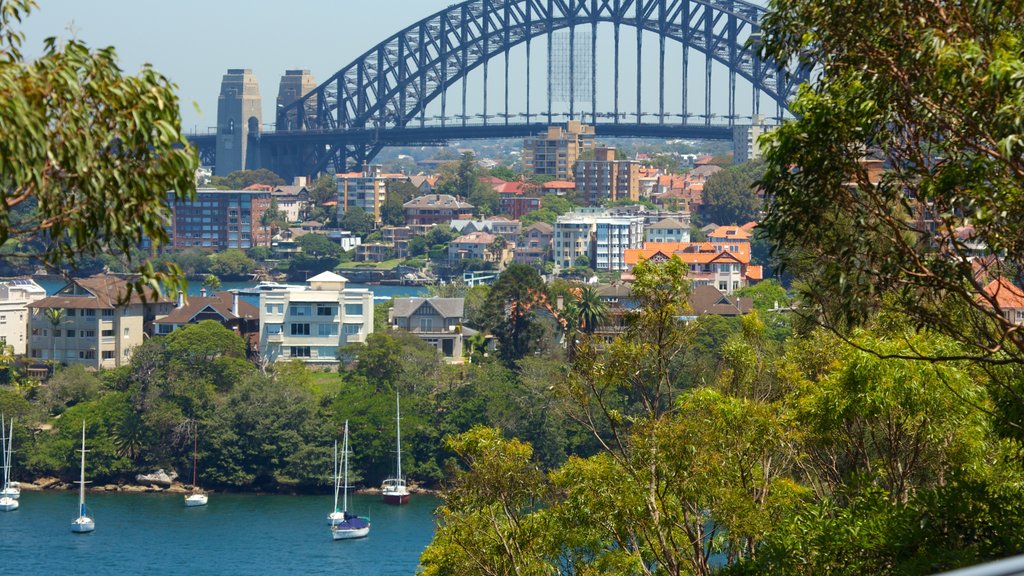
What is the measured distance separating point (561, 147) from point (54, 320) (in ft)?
214

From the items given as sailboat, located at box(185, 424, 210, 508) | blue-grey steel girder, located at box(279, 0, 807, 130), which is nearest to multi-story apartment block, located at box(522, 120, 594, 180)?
blue-grey steel girder, located at box(279, 0, 807, 130)

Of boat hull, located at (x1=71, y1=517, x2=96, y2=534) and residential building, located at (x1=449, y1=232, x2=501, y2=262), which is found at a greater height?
residential building, located at (x1=449, y1=232, x2=501, y2=262)

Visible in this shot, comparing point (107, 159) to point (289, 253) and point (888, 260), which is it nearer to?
point (888, 260)

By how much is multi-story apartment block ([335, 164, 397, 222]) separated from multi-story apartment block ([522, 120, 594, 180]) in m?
11.7

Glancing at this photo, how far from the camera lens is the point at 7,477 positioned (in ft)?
117

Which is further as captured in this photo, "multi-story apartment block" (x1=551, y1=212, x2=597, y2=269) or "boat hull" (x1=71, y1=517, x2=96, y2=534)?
"multi-story apartment block" (x1=551, y1=212, x2=597, y2=269)

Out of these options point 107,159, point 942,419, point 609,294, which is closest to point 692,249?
point 609,294

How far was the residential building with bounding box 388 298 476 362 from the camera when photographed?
155ft

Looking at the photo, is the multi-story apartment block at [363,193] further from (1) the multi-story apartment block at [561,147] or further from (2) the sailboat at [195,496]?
(2) the sailboat at [195,496]

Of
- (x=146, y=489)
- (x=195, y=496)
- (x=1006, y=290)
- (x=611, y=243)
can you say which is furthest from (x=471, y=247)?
(x=1006, y=290)

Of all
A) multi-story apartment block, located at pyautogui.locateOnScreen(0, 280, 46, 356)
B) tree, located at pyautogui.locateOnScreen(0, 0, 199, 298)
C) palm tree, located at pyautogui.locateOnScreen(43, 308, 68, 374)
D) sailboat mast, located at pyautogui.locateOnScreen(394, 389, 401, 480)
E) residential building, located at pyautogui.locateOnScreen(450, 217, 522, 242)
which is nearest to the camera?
tree, located at pyautogui.locateOnScreen(0, 0, 199, 298)

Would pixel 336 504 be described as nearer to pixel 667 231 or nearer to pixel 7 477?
pixel 7 477

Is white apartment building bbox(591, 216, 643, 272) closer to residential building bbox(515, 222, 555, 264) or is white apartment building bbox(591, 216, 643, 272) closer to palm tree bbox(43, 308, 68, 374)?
residential building bbox(515, 222, 555, 264)

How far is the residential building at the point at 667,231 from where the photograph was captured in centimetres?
8278
